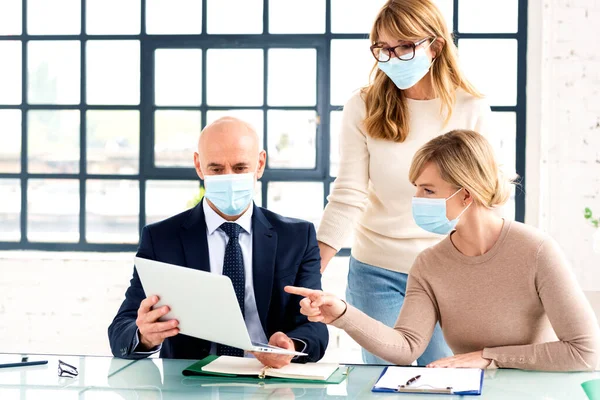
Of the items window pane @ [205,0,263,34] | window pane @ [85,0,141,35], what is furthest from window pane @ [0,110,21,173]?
window pane @ [205,0,263,34]

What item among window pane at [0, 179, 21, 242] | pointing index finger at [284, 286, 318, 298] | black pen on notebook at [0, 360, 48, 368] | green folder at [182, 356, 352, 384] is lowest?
black pen on notebook at [0, 360, 48, 368]

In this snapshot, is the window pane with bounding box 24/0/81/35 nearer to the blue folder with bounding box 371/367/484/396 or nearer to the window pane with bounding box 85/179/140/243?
the window pane with bounding box 85/179/140/243

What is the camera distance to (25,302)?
4.21m

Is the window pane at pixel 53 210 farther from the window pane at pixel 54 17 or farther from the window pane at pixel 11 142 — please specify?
the window pane at pixel 54 17

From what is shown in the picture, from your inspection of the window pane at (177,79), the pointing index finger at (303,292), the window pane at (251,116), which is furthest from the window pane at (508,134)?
the pointing index finger at (303,292)

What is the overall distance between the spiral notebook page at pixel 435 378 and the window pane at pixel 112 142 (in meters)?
2.91

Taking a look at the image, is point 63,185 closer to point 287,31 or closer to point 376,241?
point 287,31

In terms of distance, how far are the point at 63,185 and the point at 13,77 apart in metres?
0.65

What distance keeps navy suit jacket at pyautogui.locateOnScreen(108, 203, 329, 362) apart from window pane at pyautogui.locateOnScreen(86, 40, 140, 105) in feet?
7.72

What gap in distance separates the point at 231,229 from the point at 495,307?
70 centimetres

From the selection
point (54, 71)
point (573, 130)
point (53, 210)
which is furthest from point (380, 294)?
point (54, 71)

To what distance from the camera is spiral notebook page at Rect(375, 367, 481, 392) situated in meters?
1.57

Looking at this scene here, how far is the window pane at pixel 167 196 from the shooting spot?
4.35 metres

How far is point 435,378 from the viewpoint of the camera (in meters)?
1.64
